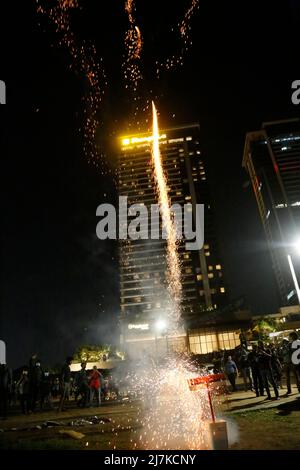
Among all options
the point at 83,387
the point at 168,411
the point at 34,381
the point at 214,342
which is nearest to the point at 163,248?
the point at 214,342

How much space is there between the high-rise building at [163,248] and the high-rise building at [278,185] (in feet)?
78.5

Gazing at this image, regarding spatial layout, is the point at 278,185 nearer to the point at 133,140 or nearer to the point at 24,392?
the point at 133,140

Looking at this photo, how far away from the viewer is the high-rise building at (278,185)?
4951 inches

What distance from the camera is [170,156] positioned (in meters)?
145

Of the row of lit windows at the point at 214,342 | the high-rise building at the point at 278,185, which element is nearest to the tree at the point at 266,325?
the row of lit windows at the point at 214,342

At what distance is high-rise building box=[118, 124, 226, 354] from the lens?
366 ft

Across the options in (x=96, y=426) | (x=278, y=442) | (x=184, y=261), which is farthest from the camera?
(x=184, y=261)

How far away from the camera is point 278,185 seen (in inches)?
5202

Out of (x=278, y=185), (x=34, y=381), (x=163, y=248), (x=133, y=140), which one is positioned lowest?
(x=34, y=381)

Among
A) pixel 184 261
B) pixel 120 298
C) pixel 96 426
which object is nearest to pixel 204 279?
pixel 184 261

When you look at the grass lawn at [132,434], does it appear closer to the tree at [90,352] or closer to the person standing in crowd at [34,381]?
the person standing in crowd at [34,381]

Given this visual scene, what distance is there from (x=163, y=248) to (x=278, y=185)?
50913mm

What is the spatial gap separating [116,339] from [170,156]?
8325cm

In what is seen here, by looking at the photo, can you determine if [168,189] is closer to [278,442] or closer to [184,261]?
[184,261]
